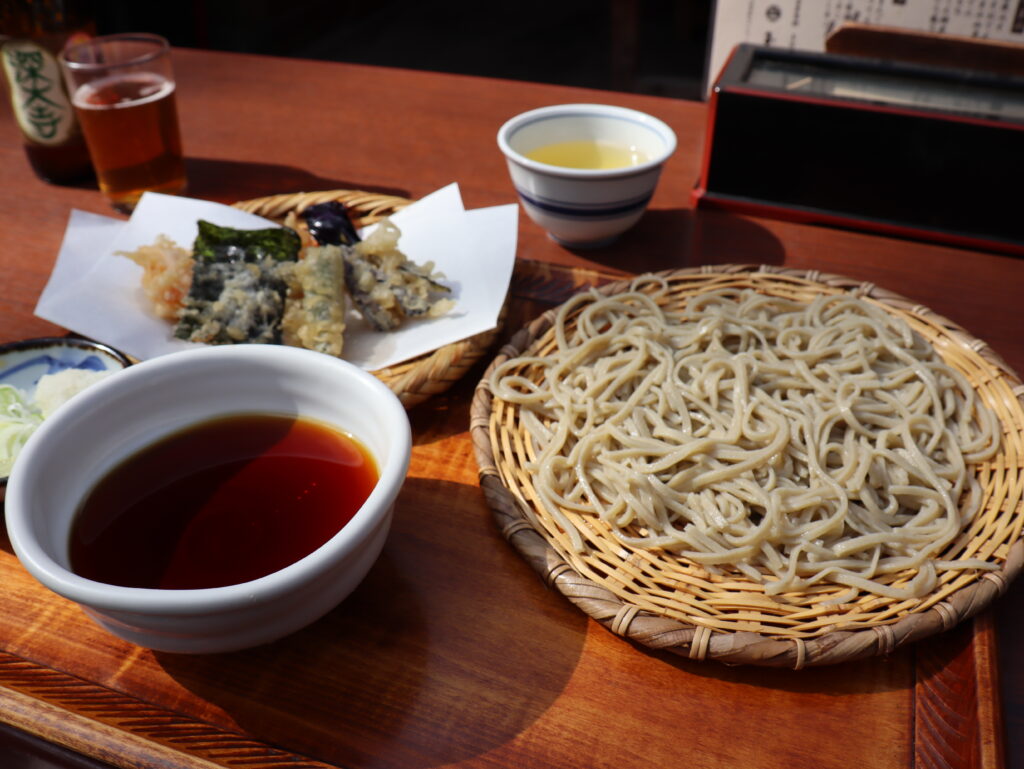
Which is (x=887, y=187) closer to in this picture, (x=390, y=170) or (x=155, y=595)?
(x=390, y=170)

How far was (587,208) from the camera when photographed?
5.66 feet

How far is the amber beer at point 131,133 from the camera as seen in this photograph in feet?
6.04

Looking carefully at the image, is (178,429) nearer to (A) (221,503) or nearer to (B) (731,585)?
(A) (221,503)

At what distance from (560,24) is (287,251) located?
615 cm

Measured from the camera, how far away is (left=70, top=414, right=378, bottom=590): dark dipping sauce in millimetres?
977

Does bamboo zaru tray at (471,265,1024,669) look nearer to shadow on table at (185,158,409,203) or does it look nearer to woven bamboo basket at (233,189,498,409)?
woven bamboo basket at (233,189,498,409)

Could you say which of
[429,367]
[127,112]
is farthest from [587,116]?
[127,112]

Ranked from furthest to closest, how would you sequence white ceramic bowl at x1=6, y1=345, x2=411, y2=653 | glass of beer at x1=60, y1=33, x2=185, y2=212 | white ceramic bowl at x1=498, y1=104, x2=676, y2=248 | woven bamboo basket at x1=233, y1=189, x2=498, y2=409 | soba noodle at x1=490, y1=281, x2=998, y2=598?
1. glass of beer at x1=60, y1=33, x2=185, y2=212
2. white ceramic bowl at x1=498, y1=104, x2=676, y2=248
3. woven bamboo basket at x1=233, y1=189, x2=498, y2=409
4. soba noodle at x1=490, y1=281, x2=998, y2=598
5. white ceramic bowl at x1=6, y1=345, x2=411, y2=653

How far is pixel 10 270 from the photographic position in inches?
71.0

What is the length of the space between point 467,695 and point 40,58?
1.80 metres

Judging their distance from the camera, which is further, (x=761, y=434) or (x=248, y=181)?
(x=248, y=181)

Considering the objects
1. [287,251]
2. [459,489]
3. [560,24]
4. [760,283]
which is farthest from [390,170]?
[560,24]

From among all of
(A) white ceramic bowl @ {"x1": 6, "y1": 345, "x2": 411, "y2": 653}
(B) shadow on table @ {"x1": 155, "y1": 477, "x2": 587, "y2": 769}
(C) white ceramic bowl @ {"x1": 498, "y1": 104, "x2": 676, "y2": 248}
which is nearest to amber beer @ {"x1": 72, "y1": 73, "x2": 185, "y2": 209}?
(C) white ceramic bowl @ {"x1": 498, "y1": 104, "x2": 676, "y2": 248}

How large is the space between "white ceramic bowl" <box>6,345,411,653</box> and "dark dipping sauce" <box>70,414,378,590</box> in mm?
23
